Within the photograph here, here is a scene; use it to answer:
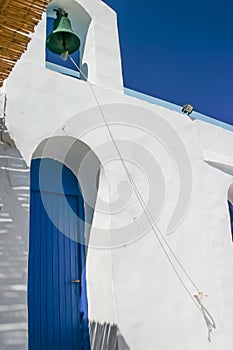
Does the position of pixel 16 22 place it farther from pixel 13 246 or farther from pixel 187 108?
pixel 187 108

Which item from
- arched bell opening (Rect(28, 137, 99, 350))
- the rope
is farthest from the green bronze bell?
arched bell opening (Rect(28, 137, 99, 350))

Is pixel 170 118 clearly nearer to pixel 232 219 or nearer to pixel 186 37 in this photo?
pixel 186 37

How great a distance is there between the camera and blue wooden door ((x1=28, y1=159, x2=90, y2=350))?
4.14m

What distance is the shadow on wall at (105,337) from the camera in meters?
4.09

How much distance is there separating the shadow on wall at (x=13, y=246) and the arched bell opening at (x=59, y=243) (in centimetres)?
50

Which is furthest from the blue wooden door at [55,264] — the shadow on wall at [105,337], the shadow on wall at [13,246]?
the shadow on wall at [13,246]

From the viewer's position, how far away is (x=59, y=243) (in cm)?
452

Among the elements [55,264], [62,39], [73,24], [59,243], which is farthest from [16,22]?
[73,24]

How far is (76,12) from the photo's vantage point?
5.66 meters

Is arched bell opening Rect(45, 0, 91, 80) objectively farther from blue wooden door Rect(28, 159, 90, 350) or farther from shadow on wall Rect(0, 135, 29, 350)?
shadow on wall Rect(0, 135, 29, 350)

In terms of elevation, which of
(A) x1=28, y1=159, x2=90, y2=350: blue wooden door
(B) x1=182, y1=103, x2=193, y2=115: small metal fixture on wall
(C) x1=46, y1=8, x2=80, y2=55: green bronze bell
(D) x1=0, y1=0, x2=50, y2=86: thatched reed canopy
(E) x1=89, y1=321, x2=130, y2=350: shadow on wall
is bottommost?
(E) x1=89, y1=321, x2=130, y2=350: shadow on wall

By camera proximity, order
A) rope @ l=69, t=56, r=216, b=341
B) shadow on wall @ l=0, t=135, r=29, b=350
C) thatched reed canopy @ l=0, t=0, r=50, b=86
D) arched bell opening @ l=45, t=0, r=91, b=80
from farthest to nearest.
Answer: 1. arched bell opening @ l=45, t=0, r=91, b=80
2. rope @ l=69, t=56, r=216, b=341
3. shadow on wall @ l=0, t=135, r=29, b=350
4. thatched reed canopy @ l=0, t=0, r=50, b=86

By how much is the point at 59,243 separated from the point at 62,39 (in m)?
2.68

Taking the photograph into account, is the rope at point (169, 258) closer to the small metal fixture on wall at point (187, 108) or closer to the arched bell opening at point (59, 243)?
the arched bell opening at point (59, 243)
